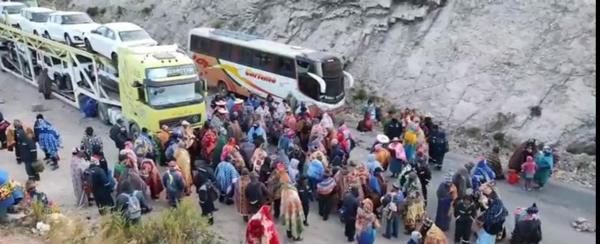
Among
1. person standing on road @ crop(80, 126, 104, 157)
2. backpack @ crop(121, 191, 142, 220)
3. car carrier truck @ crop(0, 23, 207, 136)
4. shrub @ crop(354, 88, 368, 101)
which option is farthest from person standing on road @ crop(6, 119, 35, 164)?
shrub @ crop(354, 88, 368, 101)

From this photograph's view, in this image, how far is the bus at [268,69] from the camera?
2153 centimetres

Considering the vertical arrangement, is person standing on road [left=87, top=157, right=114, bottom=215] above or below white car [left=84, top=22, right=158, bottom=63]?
below

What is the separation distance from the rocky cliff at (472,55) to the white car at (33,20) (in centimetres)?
794

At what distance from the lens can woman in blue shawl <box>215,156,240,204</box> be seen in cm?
1400

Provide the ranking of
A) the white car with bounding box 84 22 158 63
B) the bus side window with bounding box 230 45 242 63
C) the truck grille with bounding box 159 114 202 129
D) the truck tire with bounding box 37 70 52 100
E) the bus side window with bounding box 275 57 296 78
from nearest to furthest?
the truck grille with bounding box 159 114 202 129, the white car with bounding box 84 22 158 63, the bus side window with bounding box 275 57 296 78, the truck tire with bounding box 37 70 52 100, the bus side window with bounding box 230 45 242 63

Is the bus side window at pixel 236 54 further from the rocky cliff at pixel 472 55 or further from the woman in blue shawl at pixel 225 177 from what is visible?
the woman in blue shawl at pixel 225 177

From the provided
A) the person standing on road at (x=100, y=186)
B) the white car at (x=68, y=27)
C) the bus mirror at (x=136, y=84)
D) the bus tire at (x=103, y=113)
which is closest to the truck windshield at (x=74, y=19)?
the white car at (x=68, y=27)

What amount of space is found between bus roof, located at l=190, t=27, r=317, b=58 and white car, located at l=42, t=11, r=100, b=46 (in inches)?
164

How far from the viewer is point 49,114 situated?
858 inches

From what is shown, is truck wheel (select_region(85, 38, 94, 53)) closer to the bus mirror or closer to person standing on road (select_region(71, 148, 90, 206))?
the bus mirror

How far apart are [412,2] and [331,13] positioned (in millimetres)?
3272

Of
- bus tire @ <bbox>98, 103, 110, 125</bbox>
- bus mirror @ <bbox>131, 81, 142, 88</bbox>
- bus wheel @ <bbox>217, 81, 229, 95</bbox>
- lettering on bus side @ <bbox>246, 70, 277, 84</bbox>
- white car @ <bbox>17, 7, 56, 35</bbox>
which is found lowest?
bus wheel @ <bbox>217, 81, 229, 95</bbox>

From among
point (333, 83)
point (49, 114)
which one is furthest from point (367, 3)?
point (49, 114)

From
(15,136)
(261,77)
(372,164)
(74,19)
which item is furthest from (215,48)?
(372,164)
